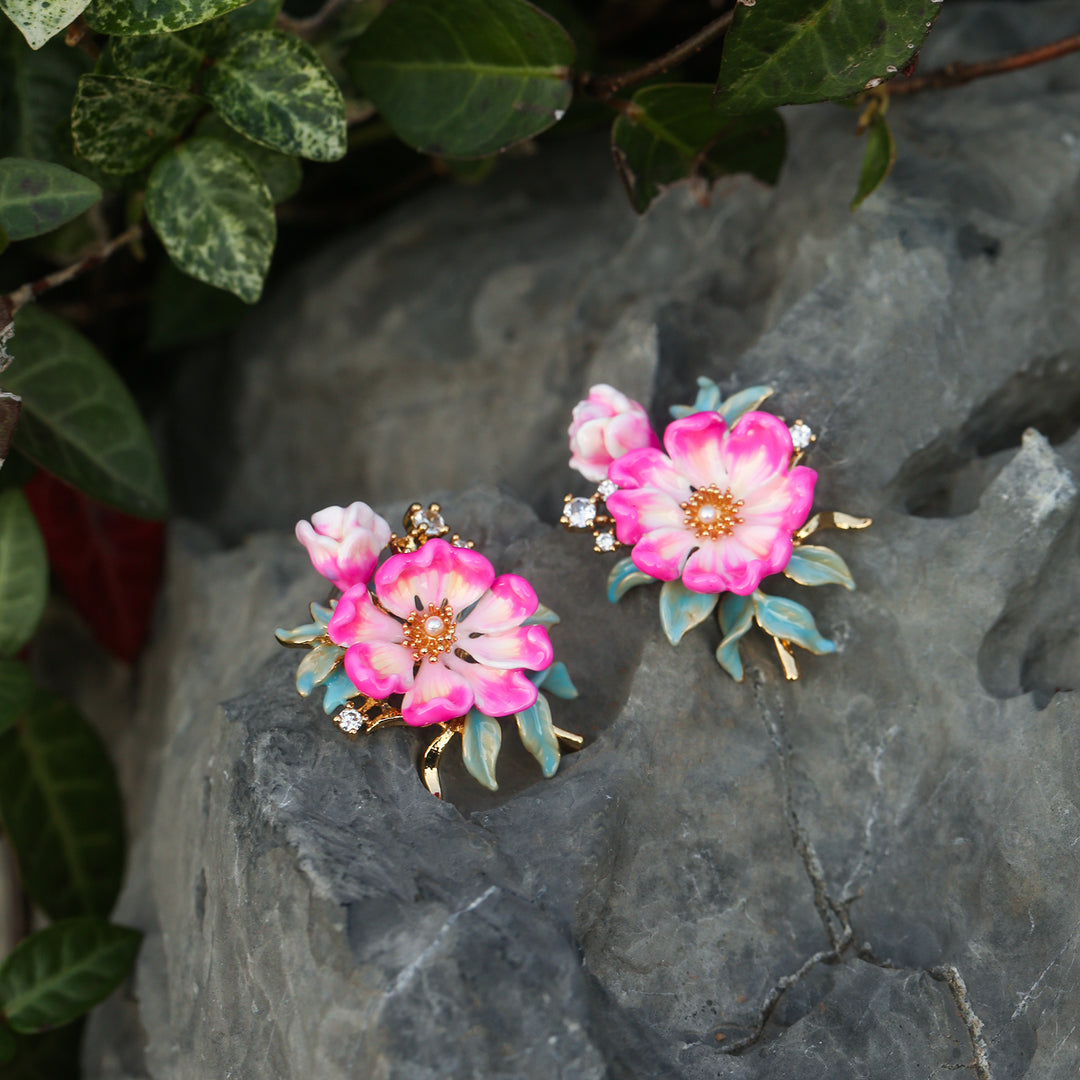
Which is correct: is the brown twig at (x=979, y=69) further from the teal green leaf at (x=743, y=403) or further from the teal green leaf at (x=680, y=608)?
the teal green leaf at (x=680, y=608)

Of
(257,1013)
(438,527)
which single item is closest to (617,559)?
(438,527)

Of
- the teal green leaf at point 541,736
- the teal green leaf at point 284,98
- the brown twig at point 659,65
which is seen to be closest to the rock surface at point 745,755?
the teal green leaf at point 541,736

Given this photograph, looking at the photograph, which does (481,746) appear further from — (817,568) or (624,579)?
(817,568)

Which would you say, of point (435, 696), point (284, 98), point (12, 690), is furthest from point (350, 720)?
point (284, 98)

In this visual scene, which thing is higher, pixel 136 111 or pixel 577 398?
pixel 136 111

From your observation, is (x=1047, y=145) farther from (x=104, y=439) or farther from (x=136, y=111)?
(x=104, y=439)

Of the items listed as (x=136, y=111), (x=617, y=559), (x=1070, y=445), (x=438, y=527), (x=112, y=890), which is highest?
(x=136, y=111)
